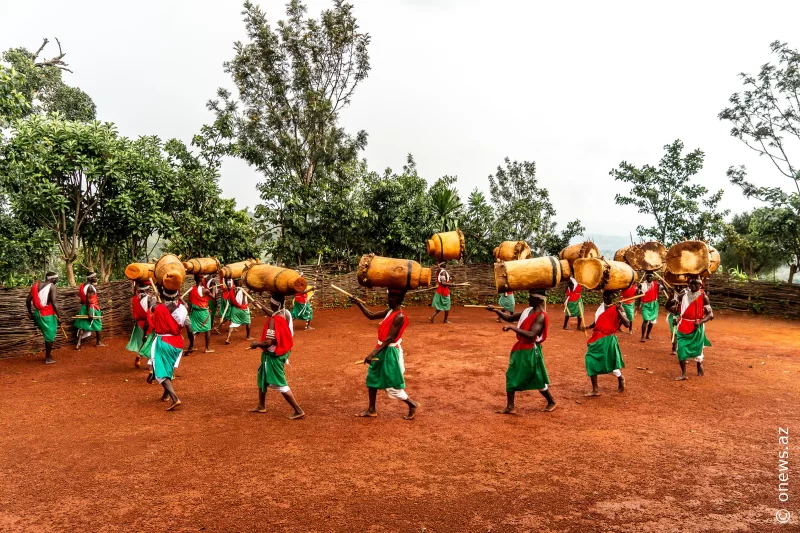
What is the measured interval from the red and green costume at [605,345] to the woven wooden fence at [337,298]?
18.1 ft

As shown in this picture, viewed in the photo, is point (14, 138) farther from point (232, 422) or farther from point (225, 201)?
point (232, 422)

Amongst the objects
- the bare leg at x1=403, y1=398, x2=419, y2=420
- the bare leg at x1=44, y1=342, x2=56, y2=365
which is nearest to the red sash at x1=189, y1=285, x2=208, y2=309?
the bare leg at x1=44, y1=342, x2=56, y2=365

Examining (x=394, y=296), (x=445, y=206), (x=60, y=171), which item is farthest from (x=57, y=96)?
(x=394, y=296)

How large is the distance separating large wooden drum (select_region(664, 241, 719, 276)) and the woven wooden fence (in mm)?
5797

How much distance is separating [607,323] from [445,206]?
12.9 meters

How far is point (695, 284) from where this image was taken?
348 inches

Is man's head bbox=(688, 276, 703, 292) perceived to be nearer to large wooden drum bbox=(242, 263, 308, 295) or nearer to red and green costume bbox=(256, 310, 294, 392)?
large wooden drum bbox=(242, 263, 308, 295)

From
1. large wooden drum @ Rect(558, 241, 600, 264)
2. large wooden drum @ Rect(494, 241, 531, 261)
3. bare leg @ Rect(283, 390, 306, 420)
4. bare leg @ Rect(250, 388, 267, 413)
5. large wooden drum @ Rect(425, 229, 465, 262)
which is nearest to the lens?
bare leg @ Rect(283, 390, 306, 420)

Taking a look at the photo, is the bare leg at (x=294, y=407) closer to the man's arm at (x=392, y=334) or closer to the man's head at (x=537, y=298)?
the man's arm at (x=392, y=334)

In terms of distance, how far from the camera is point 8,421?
6.79 metres

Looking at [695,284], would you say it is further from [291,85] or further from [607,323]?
[291,85]

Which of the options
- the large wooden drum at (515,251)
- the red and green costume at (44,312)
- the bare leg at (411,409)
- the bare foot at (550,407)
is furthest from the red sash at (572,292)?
the red and green costume at (44,312)

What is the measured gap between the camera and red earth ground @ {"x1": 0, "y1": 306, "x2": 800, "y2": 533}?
436cm

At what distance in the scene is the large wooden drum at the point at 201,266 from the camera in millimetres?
11312
